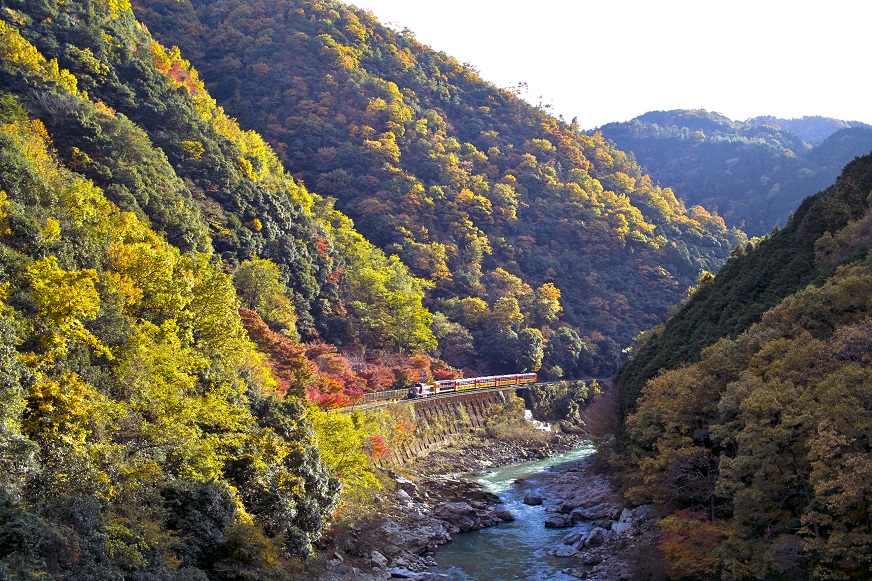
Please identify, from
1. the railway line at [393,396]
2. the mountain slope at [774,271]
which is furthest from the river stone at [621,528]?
the railway line at [393,396]

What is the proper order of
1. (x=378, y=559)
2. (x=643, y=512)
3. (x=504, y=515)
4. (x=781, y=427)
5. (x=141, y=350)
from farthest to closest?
(x=504, y=515) < (x=643, y=512) < (x=378, y=559) < (x=141, y=350) < (x=781, y=427)

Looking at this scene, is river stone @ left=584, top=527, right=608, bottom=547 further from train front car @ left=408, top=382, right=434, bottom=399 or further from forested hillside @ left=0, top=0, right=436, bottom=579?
train front car @ left=408, top=382, right=434, bottom=399

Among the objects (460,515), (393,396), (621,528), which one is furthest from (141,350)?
(393,396)

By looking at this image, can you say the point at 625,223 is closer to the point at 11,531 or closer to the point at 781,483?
the point at 781,483

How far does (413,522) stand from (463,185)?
7658 cm

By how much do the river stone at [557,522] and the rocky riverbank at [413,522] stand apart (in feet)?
8.28

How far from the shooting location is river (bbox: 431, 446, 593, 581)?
3156 centimetres

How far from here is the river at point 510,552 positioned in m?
31.6

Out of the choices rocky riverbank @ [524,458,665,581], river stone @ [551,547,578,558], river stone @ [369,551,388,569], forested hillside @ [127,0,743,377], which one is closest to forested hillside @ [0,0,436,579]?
river stone @ [369,551,388,569]

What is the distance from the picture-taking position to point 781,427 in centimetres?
2278

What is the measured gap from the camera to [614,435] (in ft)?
160

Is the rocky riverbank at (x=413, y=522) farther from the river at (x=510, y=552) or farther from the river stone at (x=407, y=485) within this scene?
the river at (x=510, y=552)

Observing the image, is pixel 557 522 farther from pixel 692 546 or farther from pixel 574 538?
pixel 692 546

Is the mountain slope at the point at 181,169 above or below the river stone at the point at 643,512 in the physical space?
above
